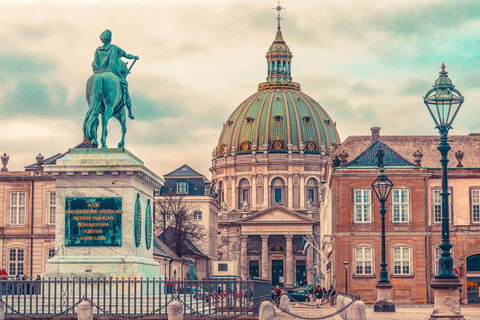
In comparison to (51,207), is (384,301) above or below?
below

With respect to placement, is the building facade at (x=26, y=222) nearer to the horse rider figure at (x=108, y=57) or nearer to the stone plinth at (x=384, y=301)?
the stone plinth at (x=384, y=301)

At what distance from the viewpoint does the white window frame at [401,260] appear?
64938mm

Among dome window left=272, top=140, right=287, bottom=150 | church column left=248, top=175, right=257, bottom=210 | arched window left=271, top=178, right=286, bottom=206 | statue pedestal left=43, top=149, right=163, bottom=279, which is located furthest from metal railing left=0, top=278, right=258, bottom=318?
dome window left=272, top=140, right=287, bottom=150

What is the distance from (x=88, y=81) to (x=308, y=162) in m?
152

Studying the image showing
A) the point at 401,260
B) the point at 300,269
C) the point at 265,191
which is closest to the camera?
the point at 401,260

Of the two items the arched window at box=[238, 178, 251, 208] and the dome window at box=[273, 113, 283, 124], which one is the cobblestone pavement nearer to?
the arched window at box=[238, 178, 251, 208]

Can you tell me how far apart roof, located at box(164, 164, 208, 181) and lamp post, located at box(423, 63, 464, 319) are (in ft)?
384

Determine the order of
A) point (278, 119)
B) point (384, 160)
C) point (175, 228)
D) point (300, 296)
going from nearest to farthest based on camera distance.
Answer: point (384, 160), point (300, 296), point (175, 228), point (278, 119)

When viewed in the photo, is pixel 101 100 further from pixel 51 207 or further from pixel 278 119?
pixel 278 119

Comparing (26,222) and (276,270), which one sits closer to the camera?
(26,222)

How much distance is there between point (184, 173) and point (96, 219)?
372 feet

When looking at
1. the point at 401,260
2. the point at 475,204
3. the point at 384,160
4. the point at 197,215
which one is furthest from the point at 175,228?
the point at 475,204

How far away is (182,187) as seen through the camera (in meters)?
140

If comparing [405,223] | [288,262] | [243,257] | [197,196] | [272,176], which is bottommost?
[288,262]
